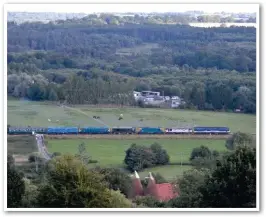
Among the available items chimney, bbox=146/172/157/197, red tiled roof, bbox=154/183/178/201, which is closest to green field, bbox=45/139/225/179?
chimney, bbox=146/172/157/197

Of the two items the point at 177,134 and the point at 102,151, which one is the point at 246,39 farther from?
the point at 102,151

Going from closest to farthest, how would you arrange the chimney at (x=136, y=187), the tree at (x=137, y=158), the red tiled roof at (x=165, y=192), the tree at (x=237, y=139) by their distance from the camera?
the red tiled roof at (x=165, y=192)
the chimney at (x=136, y=187)
the tree at (x=237, y=139)
the tree at (x=137, y=158)

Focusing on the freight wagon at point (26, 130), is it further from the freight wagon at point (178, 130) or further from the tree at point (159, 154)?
the freight wagon at point (178, 130)

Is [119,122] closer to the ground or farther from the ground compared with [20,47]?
closer to the ground

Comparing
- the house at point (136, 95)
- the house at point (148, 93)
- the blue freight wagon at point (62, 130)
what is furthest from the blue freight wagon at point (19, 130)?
the house at point (148, 93)

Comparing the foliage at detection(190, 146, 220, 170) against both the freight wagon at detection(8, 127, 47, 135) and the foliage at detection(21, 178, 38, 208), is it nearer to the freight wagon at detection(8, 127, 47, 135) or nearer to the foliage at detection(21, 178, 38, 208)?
the freight wagon at detection(8, 127, 47, 135)

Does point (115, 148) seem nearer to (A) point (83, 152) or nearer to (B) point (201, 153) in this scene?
(A) point (83, 152)
